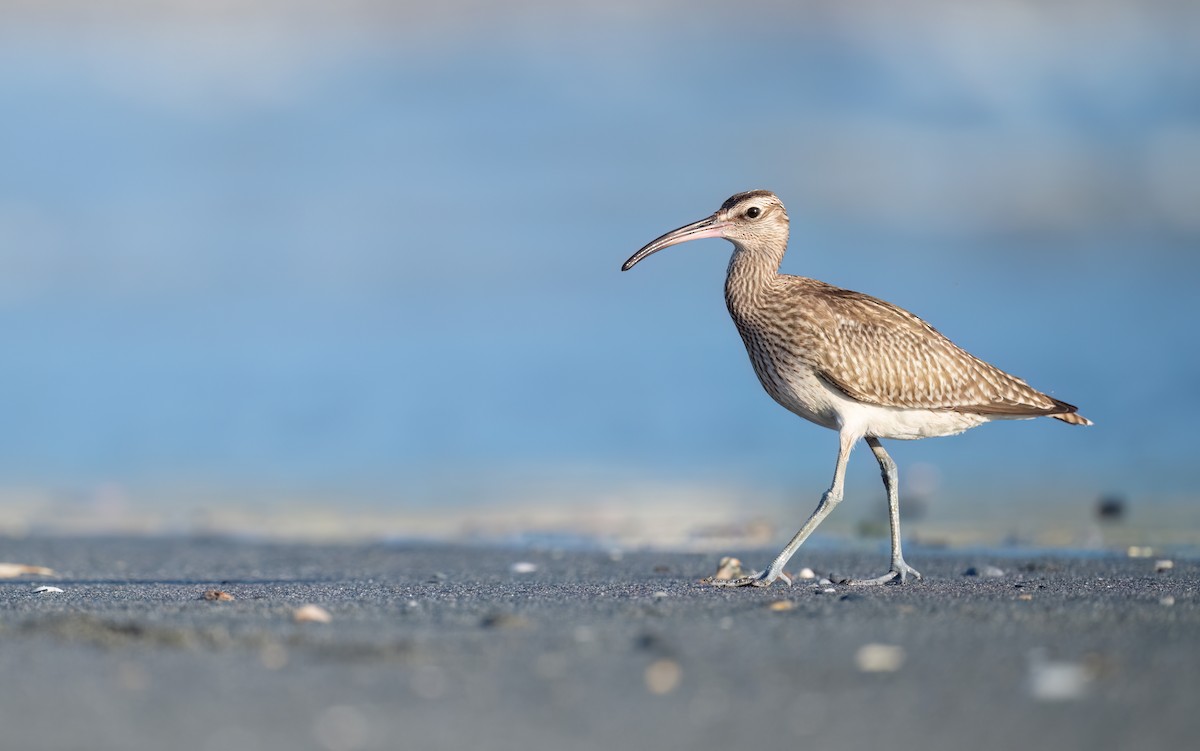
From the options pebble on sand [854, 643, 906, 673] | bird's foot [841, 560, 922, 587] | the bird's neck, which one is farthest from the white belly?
pebble on sand [854, 643, 906, 673]

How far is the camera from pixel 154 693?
15.9 ft

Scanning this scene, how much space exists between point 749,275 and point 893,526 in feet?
5.80

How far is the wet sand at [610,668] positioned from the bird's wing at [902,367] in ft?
4.29

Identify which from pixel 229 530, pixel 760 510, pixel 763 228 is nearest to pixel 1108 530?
pixel 760 510

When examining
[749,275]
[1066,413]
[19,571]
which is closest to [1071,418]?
[1066,413]

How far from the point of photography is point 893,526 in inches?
345

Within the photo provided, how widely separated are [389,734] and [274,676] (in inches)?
33.7

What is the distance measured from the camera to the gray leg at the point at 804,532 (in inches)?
324

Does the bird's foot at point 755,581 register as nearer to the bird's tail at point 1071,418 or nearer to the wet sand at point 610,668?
the wet sand at point 610,668

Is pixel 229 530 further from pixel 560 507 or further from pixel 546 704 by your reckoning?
pixel 546 704

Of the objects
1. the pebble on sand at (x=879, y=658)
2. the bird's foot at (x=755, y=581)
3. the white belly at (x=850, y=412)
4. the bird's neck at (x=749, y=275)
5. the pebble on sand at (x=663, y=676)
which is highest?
the bird's neck at (x=749, y=275)

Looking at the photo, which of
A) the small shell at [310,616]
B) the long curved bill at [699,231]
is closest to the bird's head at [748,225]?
the long curved bill at [699,231]

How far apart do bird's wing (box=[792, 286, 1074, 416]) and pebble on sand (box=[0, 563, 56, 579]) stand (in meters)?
5.19

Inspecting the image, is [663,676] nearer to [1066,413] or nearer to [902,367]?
[902,367]
